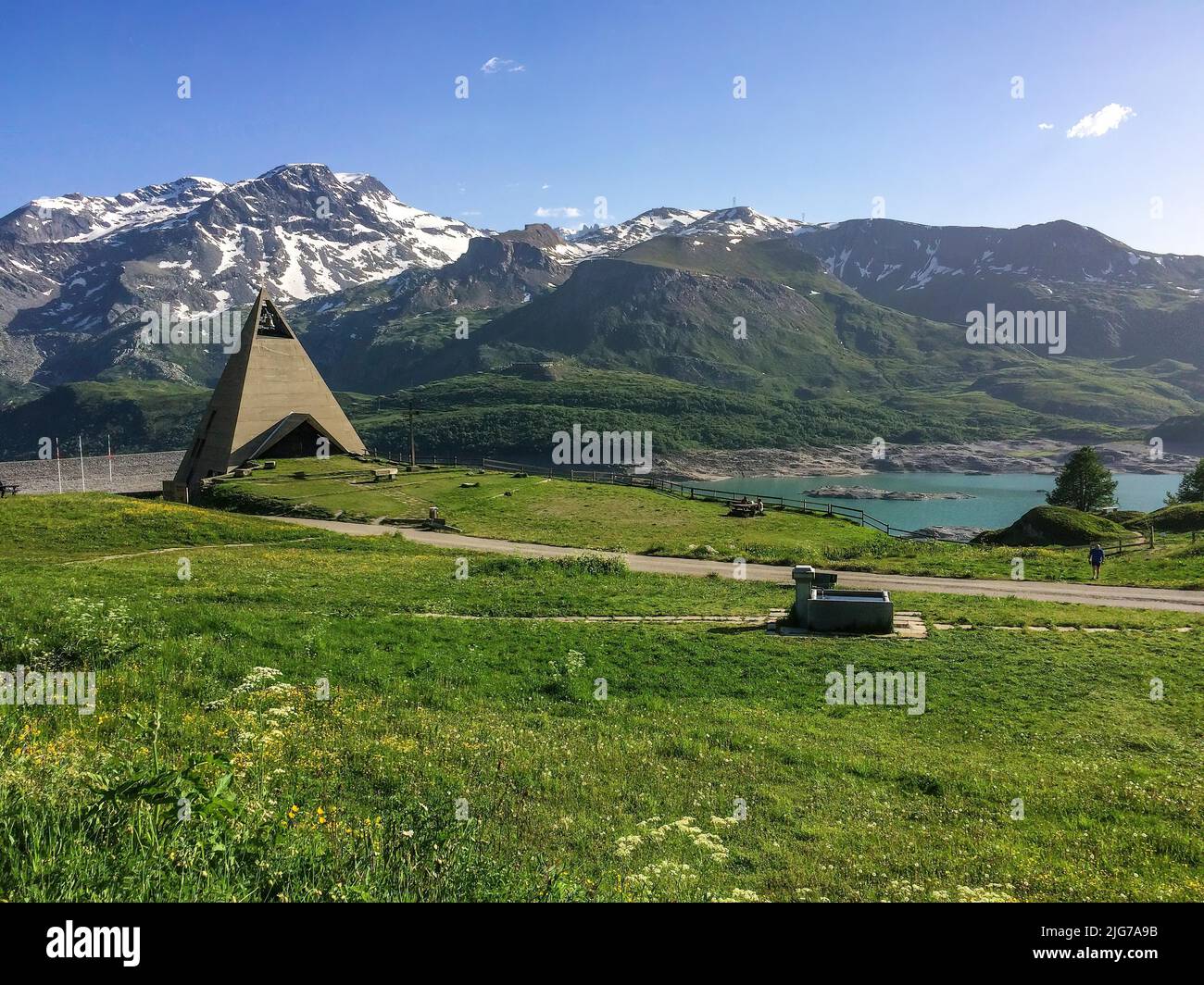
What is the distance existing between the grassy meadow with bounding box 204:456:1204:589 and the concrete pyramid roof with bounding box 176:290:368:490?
5436mm

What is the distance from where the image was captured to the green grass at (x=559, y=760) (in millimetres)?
6129

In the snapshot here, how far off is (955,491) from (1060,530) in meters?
119

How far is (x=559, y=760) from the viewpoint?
10633 mm

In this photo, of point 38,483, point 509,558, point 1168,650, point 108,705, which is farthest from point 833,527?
point 38,483

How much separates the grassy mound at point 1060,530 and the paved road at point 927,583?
20.3m

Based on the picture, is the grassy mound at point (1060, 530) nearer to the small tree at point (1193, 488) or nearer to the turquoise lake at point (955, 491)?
the small tree at point (1193, 488)

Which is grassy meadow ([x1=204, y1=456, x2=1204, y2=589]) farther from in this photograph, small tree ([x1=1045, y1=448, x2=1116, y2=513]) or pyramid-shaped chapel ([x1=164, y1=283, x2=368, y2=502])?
small tree ([x1=1045, y1=448, x2=1116, y2=513])

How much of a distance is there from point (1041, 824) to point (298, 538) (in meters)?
38.4

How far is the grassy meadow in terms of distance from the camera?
35438 mm

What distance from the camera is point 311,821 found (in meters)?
7.15

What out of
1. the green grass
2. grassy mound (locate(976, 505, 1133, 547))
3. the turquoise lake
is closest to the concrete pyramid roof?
the green grass

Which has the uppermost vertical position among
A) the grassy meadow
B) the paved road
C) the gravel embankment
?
the gravel embankment
